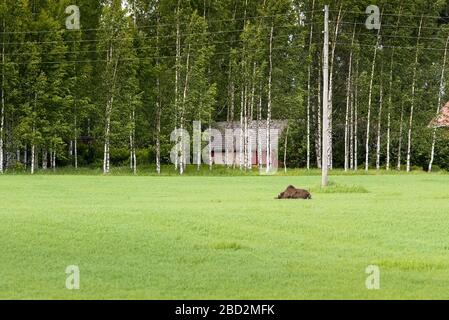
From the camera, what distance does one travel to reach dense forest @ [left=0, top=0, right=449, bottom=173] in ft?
200

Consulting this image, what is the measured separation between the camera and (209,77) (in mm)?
68312

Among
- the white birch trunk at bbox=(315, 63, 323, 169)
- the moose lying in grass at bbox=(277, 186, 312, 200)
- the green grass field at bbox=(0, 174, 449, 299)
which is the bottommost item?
the green grass field at bbox=(0, 174, 449, 299)

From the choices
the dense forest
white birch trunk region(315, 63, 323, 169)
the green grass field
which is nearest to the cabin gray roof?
the dense forest

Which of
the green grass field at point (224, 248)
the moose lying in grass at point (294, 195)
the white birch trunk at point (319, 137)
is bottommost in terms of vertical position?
the green grass field at point (224, 248)

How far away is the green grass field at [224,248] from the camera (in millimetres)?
12336

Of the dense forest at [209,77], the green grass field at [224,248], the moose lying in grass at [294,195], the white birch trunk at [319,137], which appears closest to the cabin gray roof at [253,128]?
the dense forest at [209,77]

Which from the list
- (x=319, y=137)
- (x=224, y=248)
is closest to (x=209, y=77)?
(x=319, y=137)

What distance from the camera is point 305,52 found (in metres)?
69.2

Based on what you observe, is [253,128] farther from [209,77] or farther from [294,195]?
[294,195]

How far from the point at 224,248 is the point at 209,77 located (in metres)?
52.3

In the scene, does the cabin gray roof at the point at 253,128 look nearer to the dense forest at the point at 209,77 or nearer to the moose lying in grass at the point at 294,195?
the dense forest at the point at 209,77

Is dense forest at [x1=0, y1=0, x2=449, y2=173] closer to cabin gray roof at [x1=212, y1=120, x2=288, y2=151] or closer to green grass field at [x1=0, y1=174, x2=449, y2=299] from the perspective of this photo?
cabin gray roof at [x1=212, y1=120, x2=288, y2=151]

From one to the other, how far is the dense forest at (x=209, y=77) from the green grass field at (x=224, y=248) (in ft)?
106

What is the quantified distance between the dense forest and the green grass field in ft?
106
